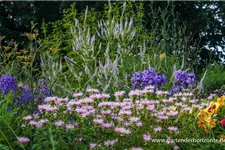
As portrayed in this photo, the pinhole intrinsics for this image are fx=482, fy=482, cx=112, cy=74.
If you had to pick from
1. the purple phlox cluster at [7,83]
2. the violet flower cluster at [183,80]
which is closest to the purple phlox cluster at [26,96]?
the purple phlox cluster at [7,83]

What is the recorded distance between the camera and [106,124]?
3010 mm

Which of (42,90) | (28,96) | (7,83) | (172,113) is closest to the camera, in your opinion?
(172,113)

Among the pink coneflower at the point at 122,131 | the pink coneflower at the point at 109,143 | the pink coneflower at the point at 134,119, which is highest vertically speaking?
the pink coneflower at the point at 134,119

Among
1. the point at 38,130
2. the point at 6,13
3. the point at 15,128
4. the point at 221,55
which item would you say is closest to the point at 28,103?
the point at 15,128

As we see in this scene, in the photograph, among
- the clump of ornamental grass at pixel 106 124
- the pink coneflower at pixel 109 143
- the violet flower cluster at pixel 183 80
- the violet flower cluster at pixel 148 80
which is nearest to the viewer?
the pink coneflower at pixel 109 143

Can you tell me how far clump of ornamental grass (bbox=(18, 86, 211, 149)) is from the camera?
119 inches

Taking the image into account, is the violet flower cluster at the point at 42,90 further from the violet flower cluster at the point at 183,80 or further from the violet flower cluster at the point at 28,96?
the violet flower cluster at the point at 183,80

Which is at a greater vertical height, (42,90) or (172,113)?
(172,113)

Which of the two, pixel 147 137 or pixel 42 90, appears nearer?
pixel 147 137

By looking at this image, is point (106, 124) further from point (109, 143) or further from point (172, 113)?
point (172, 113)

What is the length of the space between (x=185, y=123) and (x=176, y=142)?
223 mm

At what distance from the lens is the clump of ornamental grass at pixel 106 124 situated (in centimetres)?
302

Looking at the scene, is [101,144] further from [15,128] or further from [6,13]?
[6,13]

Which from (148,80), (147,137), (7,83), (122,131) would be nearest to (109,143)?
(122,131)
